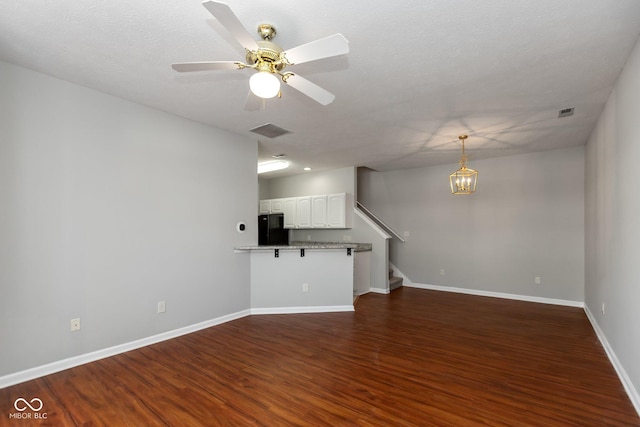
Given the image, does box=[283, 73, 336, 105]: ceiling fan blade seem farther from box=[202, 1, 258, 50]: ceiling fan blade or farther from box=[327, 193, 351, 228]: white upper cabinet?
box=[327, 193, 351, 228]: white upper cabinet

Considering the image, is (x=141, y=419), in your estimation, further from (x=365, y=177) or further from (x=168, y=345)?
(x=365, y=177)

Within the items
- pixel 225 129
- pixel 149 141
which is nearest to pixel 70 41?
pixel 149 141

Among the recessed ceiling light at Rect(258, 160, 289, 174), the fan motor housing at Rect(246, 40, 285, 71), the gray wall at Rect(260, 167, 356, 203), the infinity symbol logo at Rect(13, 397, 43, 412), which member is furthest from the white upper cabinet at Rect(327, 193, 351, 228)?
the infinity symbol logo at Rect(13, 397, 43, 412)

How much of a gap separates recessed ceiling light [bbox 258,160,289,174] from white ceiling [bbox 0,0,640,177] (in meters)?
2.17

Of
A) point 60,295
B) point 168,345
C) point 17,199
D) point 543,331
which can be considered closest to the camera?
point 17,199

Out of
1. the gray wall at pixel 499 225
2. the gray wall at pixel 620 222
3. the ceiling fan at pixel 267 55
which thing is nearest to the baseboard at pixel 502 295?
the gray wall at pixel 499 225

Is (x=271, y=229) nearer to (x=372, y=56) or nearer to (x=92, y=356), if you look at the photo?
(x=92, y=356)

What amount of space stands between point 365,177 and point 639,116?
5.51 meters

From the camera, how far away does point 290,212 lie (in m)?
7.10

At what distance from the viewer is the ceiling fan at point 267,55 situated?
1.63 meters

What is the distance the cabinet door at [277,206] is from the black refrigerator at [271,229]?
26cm

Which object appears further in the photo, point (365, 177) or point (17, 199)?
point (365, 177)

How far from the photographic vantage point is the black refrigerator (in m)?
6.93

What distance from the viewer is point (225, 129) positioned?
4184 mm
